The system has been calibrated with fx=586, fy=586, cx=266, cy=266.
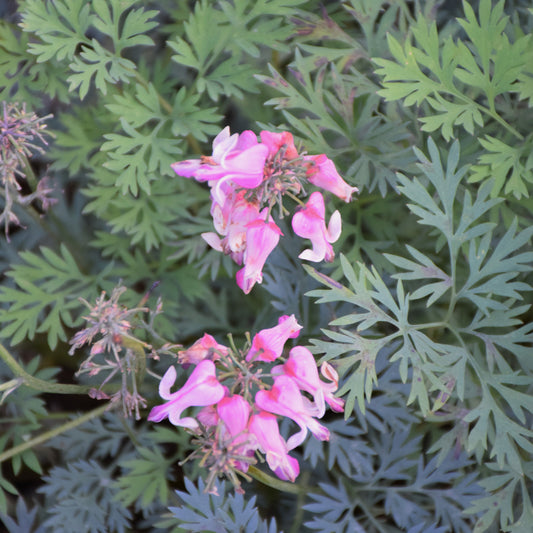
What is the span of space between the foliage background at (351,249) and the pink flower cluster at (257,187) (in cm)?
15

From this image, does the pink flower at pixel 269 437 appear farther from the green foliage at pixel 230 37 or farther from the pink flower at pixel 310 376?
the green foliage at pixel 230 37

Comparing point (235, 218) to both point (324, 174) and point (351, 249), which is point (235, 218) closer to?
point (324, 174)

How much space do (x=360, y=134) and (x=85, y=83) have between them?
731 millimetres

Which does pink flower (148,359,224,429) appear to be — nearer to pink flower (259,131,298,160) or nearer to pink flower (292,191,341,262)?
pink flower (292,191,341,262)

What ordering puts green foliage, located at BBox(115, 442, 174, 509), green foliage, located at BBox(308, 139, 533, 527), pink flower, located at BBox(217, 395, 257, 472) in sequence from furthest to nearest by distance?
green foliage, located at BBox(115, 442, 174, 509) < green foliage, located at BBox(308, 139, 533, 527) < pink flower, located at BBox(217, 395, 257, 472)

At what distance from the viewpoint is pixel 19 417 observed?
1855mm

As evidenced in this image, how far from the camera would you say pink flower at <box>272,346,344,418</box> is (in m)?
1.10

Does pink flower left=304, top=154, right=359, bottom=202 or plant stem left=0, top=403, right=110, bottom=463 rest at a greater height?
pink flower left=304, top=154, right=359, bottom=202

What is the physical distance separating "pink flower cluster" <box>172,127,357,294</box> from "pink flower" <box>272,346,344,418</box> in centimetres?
18

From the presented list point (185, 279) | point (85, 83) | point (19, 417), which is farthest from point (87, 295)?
point (85, 83)

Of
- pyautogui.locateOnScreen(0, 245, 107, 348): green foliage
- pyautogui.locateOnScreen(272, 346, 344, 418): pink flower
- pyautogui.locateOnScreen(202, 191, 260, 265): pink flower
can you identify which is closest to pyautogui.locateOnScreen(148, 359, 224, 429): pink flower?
pyautogui.locateOnScreen(272, 346, 344, 418): pink flower

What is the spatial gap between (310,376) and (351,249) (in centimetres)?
67

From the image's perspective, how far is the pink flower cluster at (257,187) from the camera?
43.0 inches

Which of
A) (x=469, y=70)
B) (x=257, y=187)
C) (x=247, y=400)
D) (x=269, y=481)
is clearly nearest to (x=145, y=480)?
(x=269, y=481)
